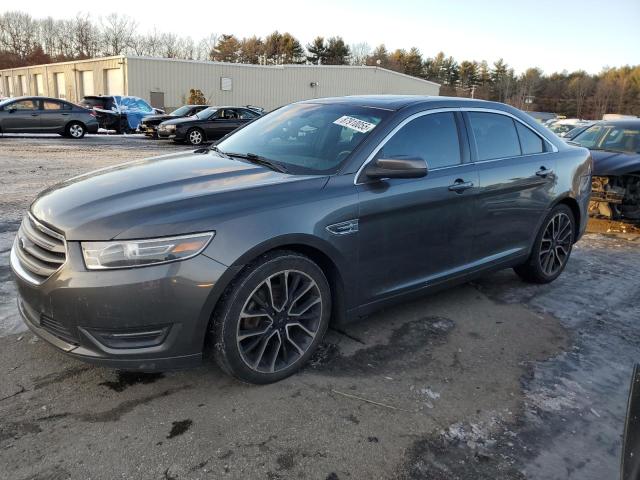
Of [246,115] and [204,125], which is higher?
[246,115]

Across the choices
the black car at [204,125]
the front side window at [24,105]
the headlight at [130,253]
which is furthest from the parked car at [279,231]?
the front side window at [24,105]

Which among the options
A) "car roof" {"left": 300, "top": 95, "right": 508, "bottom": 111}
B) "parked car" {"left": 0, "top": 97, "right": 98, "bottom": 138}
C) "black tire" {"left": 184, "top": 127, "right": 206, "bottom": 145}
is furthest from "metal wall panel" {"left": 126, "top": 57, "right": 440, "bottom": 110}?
"car roof" {"left": 300, "top": 95, "right": 508, "bottom": 111}

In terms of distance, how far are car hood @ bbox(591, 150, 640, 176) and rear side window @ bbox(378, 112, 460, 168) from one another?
13.4 ft

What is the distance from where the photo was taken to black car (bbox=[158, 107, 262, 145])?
17375 mm

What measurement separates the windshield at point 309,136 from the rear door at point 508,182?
1.01 metres

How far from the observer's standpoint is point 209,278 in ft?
8.41

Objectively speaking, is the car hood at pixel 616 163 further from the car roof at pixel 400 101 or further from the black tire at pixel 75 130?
the black tire at pixel 75 130

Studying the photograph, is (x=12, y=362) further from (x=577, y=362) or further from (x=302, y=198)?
(x=577, y=362)

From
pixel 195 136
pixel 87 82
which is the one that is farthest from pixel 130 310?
pixel 87 82

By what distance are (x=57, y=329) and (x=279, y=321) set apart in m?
1.16

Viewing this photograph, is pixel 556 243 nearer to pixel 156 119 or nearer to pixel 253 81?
pixel 156 119

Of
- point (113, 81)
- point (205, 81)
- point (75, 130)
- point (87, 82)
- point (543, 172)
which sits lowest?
point (75, 130)

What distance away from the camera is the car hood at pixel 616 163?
7.08 metres

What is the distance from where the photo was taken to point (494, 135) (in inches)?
166
